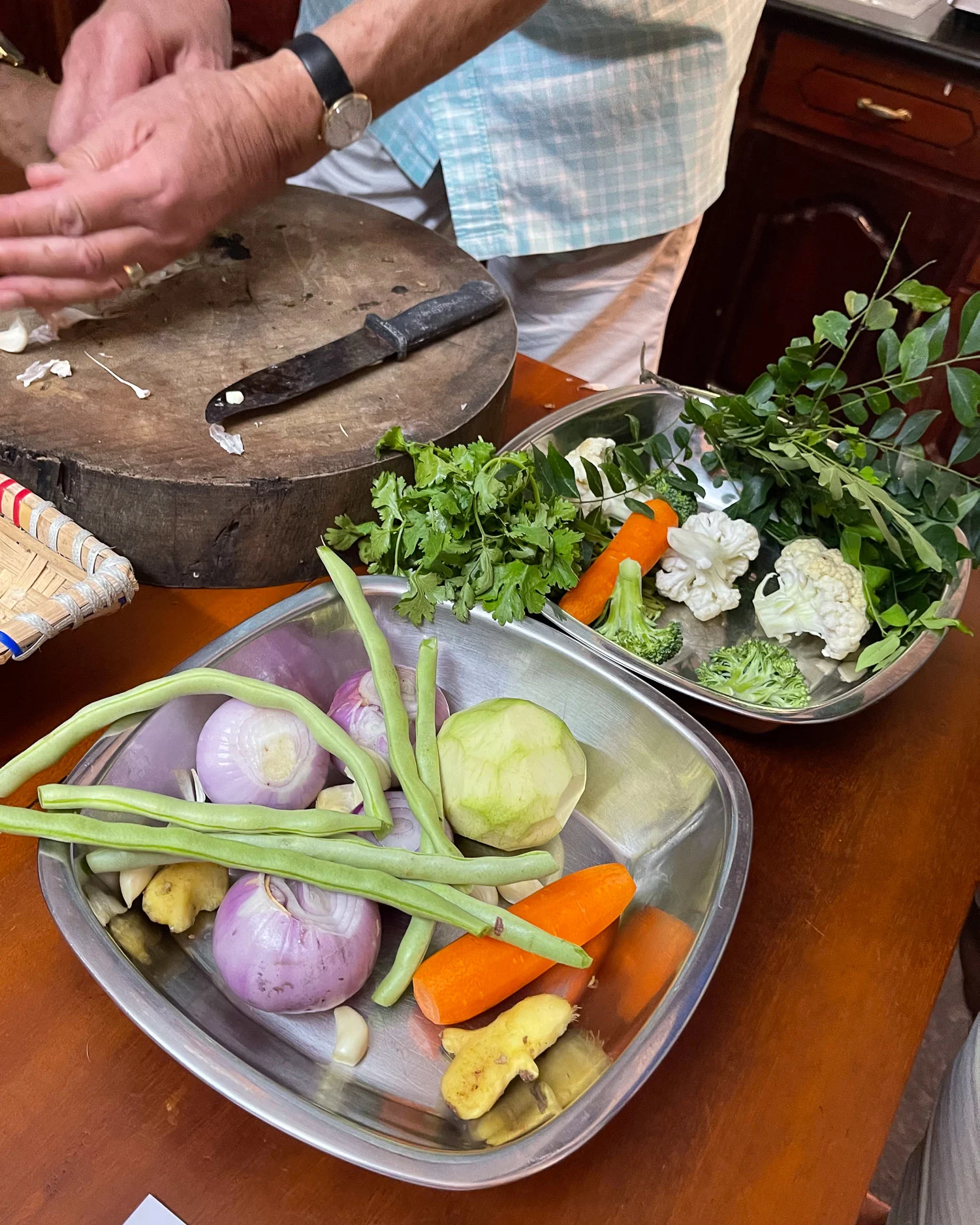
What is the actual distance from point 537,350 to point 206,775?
1.19 metres

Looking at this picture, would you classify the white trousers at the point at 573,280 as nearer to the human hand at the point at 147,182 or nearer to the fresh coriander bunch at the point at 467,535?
the human hand at the point at 147,182

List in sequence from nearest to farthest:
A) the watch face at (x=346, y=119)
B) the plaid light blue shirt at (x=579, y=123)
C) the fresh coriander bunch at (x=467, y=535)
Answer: the fresh coriander bunch at (x=467, y=535) → the watch face at (x=346, y=119) → the plaid light blue shirt at (x=579, y=123)

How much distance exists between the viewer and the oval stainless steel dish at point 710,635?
2.79ft

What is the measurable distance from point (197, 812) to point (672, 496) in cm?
62

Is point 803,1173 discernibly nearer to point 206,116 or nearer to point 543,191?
point 206,116

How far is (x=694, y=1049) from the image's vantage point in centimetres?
72

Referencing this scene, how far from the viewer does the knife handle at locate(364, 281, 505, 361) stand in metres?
1.07

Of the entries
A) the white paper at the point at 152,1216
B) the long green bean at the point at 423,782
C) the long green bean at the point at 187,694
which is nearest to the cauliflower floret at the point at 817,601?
the long green bean at the point at 423,782

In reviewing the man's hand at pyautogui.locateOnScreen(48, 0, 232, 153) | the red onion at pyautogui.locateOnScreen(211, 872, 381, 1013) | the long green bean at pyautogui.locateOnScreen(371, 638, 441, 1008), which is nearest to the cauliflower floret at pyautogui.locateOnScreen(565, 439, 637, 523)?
the long green bean at pyautogui.locateOnScreen(371, 638, 441, 1008)

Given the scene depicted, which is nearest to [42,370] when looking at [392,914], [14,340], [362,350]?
[14,340]

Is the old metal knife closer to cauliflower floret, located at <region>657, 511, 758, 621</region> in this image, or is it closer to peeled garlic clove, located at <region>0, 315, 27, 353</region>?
peeled garlic clove, located at <region>0, 315, 27, 353</region>

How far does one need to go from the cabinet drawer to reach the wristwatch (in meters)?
1.62

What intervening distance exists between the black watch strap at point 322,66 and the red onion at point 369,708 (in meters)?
0.65

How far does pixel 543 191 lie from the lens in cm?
146
